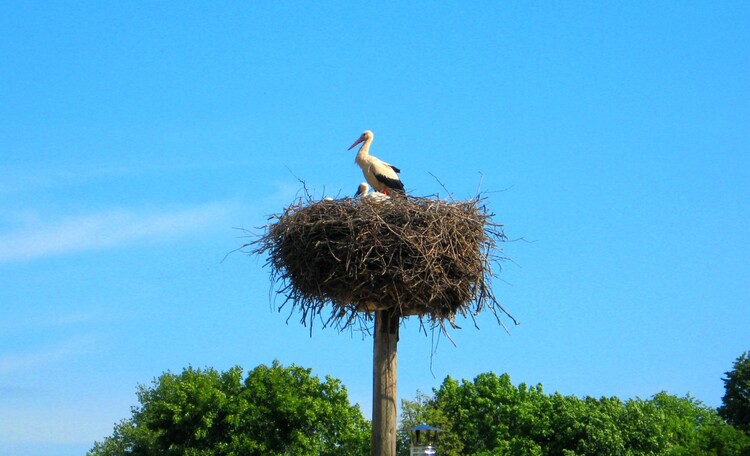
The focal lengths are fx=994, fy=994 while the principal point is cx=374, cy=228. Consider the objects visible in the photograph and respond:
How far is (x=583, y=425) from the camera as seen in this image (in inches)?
1491

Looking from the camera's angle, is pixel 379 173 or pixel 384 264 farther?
pixel 379 173

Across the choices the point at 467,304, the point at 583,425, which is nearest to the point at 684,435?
the point at 583,425

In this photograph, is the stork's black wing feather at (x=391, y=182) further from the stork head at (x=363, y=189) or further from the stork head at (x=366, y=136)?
the stork head at (x=366, y=136)

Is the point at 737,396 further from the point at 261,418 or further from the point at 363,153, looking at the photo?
Result: the point at 363,153

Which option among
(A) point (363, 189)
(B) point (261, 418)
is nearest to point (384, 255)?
(A) point (363, 189)

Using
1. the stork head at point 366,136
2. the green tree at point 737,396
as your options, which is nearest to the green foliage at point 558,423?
the green tree at point 737,396

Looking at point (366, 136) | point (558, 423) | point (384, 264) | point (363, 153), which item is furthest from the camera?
point (558, 423)

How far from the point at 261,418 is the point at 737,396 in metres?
19.4

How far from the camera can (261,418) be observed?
39719 mm

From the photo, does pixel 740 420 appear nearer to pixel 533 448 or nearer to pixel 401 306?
pixel 533 448

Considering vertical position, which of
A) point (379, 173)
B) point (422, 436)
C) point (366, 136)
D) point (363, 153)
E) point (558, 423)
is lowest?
point (422, 436)

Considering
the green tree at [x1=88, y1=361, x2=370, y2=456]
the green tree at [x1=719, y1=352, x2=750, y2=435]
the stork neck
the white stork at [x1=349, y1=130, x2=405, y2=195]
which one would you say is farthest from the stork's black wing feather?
the green tree at [x1=719, y1=352, x2=750, y2=435]

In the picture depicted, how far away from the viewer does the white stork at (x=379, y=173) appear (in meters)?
16.0

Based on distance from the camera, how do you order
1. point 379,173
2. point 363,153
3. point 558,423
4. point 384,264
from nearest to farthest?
point 384,264 < point 379,173 < point 363,153 < point 558,423
